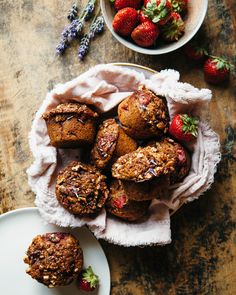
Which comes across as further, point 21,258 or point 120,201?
point 21,258

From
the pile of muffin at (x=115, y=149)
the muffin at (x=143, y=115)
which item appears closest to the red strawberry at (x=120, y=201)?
the pile of muffin at (x=115, y=149)

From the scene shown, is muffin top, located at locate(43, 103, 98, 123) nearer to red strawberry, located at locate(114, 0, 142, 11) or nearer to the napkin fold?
the napkin fold

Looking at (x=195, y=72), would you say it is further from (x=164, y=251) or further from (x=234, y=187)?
(x=164, y=251)

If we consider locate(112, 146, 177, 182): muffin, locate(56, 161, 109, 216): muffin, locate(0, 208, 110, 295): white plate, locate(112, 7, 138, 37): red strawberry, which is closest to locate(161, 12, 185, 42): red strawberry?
locate(112, 7, 138, 37): red strawberry

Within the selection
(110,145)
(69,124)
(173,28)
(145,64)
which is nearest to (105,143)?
(110,145)

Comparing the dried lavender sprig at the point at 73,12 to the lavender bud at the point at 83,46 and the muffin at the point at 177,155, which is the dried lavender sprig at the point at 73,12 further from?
the muffin at the point at 177,155

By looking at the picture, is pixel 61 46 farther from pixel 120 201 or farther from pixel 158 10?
pixel 120 201

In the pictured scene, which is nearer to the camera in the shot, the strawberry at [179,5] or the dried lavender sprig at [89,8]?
the strawberry at [179,5]
